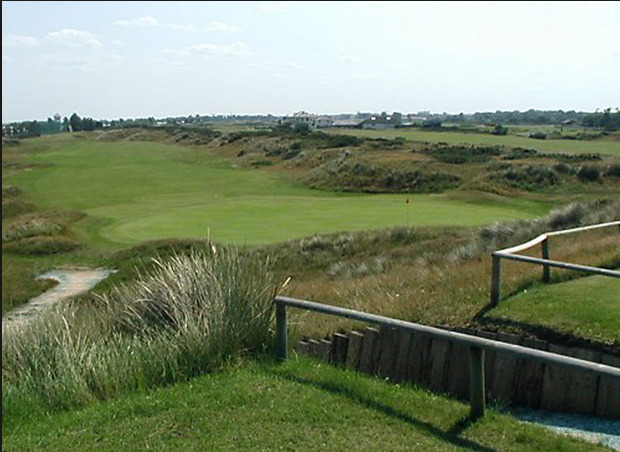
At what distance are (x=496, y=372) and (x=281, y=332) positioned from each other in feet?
7.63

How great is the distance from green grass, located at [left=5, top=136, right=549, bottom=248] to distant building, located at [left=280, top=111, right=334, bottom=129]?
3129 inches

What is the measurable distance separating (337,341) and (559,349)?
2503mm

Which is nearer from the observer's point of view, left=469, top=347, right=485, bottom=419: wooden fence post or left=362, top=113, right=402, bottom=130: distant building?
left=469, top=347, right=485, bottom=419: wooden fence post

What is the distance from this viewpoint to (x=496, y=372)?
304 inches

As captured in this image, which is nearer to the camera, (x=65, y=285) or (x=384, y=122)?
(x=65, y=285)

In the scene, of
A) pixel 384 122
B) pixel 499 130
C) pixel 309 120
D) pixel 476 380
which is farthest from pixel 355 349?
pixel 309 120

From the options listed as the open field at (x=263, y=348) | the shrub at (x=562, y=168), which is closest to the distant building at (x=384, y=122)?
the shrub at (x=562, y=168)

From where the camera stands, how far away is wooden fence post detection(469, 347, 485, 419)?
5.56m

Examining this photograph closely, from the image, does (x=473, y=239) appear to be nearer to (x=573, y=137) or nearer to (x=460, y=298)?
(x=460, y=298)

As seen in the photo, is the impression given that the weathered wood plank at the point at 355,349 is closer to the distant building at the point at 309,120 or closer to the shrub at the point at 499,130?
the shrub at the point at 499,130

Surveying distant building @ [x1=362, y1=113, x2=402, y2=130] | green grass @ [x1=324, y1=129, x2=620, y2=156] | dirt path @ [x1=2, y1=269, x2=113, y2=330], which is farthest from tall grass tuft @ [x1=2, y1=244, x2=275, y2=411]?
distant building @ [x1=362, y1=113, x2=402, y2=130]

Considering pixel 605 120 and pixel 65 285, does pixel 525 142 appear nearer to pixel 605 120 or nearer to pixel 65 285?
pixel 605 120

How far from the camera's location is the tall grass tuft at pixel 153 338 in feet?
22.7

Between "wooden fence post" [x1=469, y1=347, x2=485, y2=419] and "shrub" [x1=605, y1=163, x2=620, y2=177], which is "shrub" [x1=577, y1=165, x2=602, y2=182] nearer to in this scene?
"shrub" [x1=605, y1=163, x2=620, y2=177]
